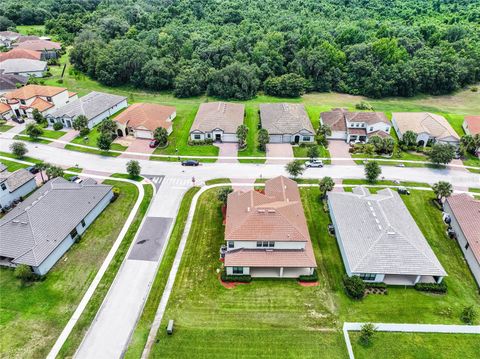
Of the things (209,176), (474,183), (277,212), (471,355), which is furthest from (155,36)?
(471,355)

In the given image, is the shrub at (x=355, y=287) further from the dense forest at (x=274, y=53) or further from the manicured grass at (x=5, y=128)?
the manicured grass at (x=5, y=128)

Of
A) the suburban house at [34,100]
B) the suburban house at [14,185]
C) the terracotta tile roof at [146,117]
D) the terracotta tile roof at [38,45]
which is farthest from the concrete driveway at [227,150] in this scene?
the terracotta tile roof at [38,45]

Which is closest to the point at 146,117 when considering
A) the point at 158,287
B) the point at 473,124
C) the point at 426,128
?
the point at 158,287

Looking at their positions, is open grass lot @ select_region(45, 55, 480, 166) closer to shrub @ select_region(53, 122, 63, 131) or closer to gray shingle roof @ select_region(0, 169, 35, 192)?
shrub @ select_region(53, 122, 63, 131)

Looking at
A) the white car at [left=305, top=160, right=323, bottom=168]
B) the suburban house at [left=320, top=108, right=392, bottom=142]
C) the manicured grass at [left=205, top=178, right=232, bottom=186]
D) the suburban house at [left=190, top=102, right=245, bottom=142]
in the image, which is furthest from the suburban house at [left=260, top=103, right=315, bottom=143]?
the manicured grass at [left=205, top=178, right=232, bottom=186]

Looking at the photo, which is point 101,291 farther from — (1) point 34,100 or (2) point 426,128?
(2) point 426,128

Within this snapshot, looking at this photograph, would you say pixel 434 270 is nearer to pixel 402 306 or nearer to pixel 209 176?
pixel 402 306
